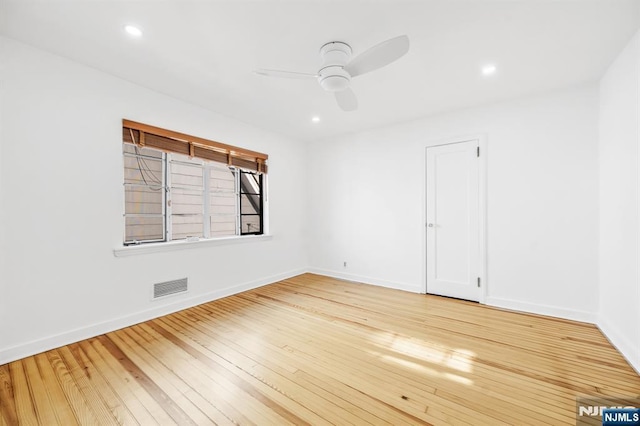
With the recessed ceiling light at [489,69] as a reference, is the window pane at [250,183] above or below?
below

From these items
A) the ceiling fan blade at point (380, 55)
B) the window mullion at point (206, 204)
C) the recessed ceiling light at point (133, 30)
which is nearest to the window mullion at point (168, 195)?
the window mullion at point (206, 204)

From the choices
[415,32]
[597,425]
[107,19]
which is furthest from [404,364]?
[107,19]

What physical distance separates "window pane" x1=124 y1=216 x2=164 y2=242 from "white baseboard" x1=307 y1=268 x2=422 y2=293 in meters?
2.81

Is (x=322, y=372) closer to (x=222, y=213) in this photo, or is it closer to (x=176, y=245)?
(x=176, y=245)

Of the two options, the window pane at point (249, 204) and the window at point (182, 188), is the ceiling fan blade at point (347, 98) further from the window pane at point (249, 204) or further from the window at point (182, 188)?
the window pane at point (249, 204)

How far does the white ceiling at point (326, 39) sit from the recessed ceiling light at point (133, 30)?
5cm

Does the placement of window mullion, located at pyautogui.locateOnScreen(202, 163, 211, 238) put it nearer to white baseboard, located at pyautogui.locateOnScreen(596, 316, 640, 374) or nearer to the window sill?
the window sill

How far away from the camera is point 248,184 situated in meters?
4.52

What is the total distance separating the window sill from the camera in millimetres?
2793

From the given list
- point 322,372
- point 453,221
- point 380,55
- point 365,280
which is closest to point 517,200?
point 453,221

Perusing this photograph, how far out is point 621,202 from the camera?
2.31 meters

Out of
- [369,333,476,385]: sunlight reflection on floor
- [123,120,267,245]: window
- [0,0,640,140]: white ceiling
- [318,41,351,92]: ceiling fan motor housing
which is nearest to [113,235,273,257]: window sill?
[123,120,267,245]: window

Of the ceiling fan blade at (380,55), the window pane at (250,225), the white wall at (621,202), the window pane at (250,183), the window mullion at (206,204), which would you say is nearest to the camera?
the ceiling fan blade at (380,55)

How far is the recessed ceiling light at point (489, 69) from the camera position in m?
2.52
